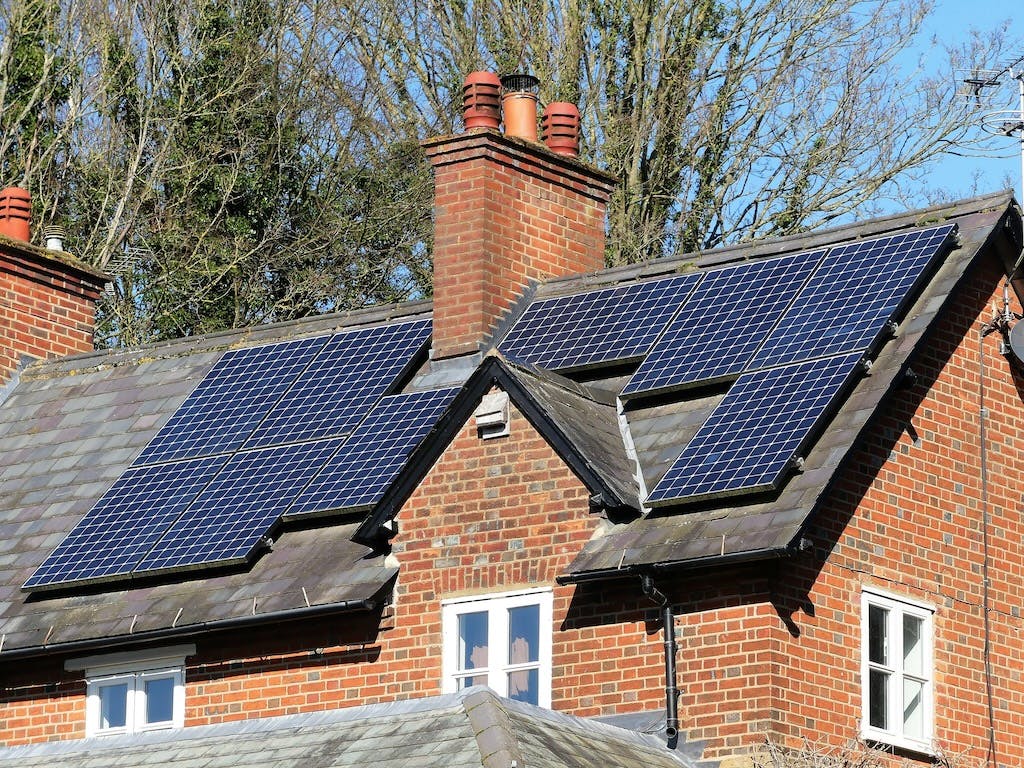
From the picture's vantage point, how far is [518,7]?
40.2 meters

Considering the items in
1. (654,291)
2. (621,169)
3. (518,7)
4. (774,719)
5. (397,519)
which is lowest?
(774,719)

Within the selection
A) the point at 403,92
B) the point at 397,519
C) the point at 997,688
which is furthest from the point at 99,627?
the point at 403,92

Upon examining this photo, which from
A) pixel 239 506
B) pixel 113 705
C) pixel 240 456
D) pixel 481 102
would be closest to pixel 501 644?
pixel 239 506

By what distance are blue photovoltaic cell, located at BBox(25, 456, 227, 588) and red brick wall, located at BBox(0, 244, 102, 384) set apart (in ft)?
15.9

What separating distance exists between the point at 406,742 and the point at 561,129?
931cm

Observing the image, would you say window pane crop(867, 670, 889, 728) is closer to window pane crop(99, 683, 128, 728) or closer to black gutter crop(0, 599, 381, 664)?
black gutter crop(0, 599, 381, 664)

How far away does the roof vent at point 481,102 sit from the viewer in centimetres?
2481

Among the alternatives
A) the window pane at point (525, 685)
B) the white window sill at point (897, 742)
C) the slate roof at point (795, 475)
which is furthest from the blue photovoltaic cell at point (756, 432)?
the white window sill at point (897, 742)

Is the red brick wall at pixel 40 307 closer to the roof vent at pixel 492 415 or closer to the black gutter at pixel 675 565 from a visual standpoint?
the roof vent at pixel 492 415

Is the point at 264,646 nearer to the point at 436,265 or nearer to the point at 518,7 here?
the point at 436,265

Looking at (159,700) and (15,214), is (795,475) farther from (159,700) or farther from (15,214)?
(15,214)

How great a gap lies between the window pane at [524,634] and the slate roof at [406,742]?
4.84ft

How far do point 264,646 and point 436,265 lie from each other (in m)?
4.45

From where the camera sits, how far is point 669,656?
19.9 meters
